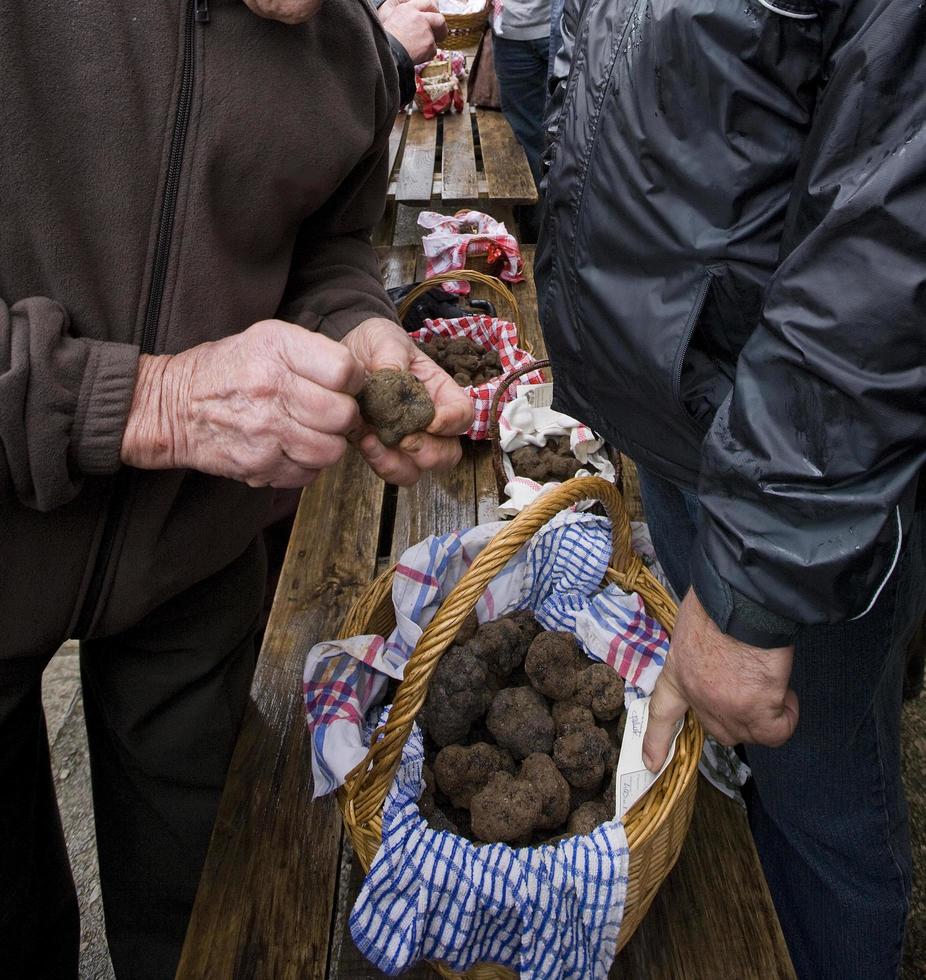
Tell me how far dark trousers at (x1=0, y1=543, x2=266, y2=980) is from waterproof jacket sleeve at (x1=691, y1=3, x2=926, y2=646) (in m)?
0.94

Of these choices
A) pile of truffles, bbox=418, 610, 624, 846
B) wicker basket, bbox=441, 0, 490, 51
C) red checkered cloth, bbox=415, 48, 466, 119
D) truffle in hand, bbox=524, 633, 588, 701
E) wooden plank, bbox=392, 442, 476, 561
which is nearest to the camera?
pile of truffles, bbox=418, 610, 624, 846

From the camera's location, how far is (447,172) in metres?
4.29

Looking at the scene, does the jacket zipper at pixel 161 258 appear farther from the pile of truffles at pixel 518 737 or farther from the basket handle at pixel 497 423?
the basket handle at pixel 497 423

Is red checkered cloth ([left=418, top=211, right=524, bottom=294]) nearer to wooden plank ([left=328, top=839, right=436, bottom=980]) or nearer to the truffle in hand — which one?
the truffle in hand

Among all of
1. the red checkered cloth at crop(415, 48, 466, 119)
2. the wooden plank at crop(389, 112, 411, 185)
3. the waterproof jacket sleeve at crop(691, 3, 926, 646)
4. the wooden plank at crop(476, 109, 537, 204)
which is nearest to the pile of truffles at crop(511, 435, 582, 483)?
the waterproof jacket sleeve at crop(691, 3, 926, 646)

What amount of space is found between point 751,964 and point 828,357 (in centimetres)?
100

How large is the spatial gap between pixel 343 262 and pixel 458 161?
11.0ft

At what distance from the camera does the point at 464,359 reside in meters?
2.67

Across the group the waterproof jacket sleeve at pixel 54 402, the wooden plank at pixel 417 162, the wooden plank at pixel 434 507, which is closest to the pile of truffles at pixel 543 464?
the wooden plank at pixel 434 507

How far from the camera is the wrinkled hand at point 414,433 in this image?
1.23m

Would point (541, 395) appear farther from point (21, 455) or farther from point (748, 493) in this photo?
point (21, 455)

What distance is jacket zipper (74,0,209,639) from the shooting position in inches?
40.0

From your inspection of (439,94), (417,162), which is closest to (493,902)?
(417,162)

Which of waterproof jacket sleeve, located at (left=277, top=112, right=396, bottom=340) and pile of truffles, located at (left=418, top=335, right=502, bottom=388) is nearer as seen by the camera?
waterproof jacket sleeve, located at (left=277, top=112, right=396, bottom=340)
